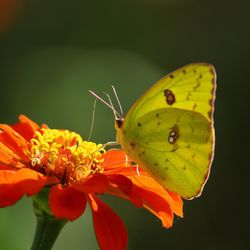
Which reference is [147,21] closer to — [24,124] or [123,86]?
[123,86]

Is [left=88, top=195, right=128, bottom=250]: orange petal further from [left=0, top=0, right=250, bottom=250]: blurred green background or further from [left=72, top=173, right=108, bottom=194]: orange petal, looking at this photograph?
[left=0, top=0, right=250, bottom=250]: blurred green background

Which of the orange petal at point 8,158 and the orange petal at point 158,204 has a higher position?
the orange petal at point 8,158

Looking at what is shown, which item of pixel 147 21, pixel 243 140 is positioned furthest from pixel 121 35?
pixel 243 140

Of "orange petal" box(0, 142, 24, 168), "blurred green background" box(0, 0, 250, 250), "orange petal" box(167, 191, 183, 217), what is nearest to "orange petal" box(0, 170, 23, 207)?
"orange petal" box(0, 142, 24, 168)

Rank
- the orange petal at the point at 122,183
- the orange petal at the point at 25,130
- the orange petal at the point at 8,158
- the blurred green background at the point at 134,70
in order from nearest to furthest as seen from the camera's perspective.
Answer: the orange petal at the point at 122,183 → the orange petal at the point at 8,158 → the orange petal at the point at 25,130 → the blurred green background at the point at 134,70

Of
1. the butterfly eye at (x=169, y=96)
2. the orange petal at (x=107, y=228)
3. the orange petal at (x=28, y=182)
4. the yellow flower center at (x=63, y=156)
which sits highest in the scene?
the butterfly eye at (x=169, y=96)

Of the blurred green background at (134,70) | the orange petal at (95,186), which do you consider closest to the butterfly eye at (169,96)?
the orange petal at (95,186)

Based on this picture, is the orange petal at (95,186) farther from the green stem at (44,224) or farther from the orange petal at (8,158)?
the orange petal at (8,158)
